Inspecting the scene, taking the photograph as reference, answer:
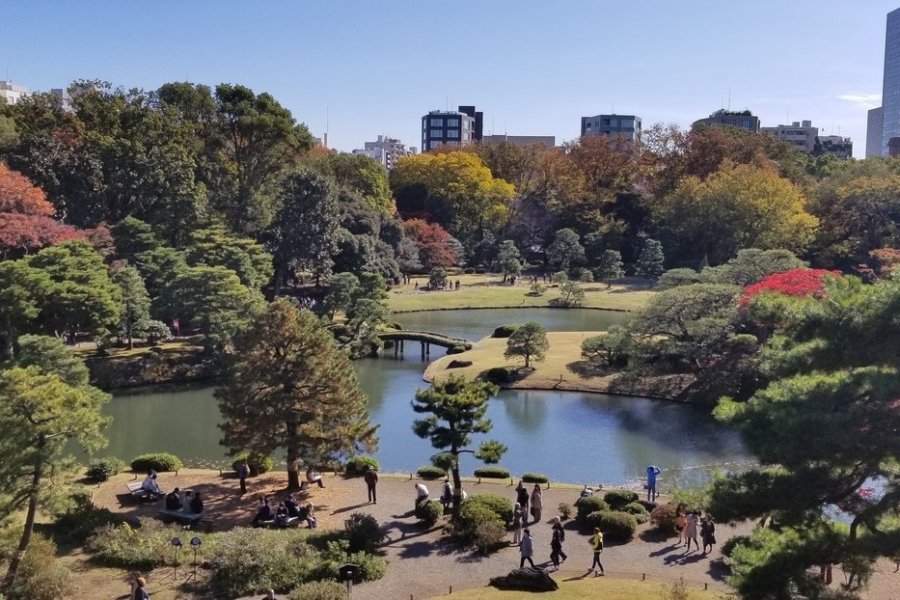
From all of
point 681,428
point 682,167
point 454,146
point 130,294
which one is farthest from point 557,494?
point 454,146

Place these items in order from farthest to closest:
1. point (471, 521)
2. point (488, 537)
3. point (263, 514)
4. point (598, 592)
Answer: point (263, 514), point (471, 521), point (488, 537), point (598, 592)

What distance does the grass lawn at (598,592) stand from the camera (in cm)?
1399

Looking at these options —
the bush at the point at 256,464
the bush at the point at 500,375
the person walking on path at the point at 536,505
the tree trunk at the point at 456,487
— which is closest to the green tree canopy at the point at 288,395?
the bush at the point at 256,464

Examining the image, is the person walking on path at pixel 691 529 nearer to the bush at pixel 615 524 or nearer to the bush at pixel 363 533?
the bush at pixel 615 524

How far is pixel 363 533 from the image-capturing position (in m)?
16.6

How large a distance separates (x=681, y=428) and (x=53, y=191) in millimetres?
36442

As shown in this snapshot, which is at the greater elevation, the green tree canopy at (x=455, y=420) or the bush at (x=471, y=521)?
the green tree canopy at (x=455, y=420)

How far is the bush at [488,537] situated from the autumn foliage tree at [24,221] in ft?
94.6

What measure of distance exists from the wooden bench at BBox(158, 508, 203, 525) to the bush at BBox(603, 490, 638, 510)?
988cm

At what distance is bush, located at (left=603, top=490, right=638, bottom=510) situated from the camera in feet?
62.2

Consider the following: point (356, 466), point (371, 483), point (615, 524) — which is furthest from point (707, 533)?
point (356, 466)

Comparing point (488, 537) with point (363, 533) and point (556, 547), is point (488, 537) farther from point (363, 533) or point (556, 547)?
point (363, 533)

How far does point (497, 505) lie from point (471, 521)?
1081mm

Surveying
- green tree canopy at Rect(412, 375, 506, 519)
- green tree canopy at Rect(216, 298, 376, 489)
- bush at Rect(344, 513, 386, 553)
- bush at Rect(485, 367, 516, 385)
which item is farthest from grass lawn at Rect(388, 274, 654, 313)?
bush at Rect(344, 513, 386, 553)
